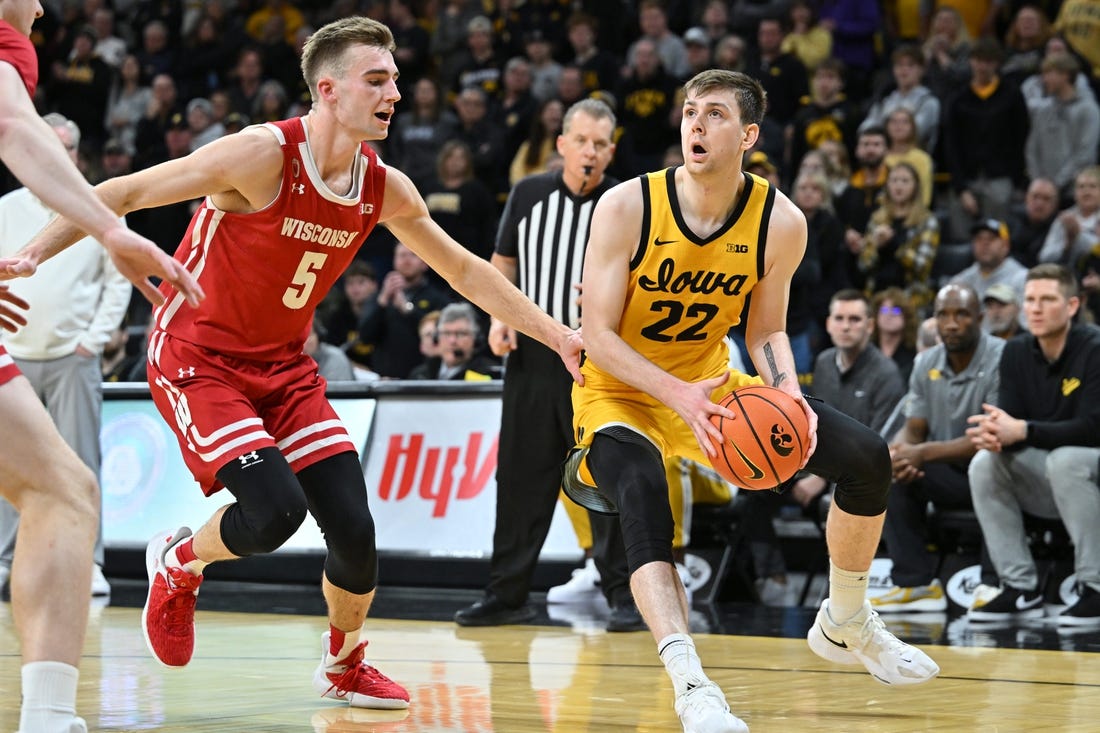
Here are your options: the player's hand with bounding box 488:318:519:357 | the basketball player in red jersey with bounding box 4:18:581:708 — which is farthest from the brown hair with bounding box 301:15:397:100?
the player's hand with bounding box 488:318:519:357

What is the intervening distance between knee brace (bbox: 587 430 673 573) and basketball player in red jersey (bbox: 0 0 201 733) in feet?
5.32

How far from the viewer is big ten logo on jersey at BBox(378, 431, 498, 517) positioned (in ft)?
28.7

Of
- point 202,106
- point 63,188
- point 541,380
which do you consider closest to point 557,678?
point 541,380

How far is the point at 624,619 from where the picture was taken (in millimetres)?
7109

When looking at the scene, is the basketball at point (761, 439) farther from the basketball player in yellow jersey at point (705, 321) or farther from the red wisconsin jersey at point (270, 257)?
the red wisconsin jersey at point (270, 257)

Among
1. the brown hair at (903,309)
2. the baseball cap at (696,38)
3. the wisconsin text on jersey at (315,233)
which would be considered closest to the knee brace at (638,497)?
the wisconsin text on jersey at (315,233)

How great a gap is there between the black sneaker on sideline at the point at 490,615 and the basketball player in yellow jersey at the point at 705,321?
7.88 ft

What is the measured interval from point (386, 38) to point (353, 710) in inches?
85.6

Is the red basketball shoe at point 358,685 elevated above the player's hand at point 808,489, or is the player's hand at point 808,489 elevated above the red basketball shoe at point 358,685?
the player's hand at point 808,489

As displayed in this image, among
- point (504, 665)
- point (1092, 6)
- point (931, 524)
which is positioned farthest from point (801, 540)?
point (1092, 6)

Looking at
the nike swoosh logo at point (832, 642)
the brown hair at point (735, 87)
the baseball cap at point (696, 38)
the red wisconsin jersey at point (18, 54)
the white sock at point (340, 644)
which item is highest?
the baseball cap at point (696, 38)

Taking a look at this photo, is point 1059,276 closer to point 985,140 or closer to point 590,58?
point 985,140

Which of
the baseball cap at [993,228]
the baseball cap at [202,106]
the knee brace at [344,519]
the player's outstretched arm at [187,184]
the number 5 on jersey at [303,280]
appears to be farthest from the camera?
the baseball cap at [202,106]

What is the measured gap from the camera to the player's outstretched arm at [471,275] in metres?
5.16
